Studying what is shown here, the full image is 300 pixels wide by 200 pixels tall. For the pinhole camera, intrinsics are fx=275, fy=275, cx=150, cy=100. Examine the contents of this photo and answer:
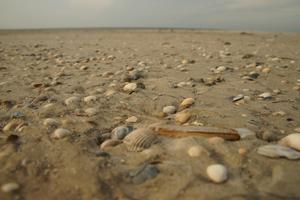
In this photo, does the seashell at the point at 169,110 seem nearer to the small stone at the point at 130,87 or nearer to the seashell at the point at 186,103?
the seashell at the point at 186,103

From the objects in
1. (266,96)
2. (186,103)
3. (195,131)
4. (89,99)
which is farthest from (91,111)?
(266,96)

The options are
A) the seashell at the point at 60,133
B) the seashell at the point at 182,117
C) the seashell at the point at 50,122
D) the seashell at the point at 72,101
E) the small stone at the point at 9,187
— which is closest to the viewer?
the small stone at the point at 9,187

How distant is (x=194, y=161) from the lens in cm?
176

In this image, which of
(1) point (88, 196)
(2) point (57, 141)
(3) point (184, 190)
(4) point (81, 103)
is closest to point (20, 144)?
(2) point (57, 141)

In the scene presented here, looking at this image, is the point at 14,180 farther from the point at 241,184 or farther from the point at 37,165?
the point at 241,184

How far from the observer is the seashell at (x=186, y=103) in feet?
9.14

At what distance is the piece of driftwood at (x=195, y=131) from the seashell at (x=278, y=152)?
0.73 feet

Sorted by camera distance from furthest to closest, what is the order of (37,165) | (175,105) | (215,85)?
(215,85)
(175,105)
(37,165)

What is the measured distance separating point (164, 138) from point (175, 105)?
33.7 inches

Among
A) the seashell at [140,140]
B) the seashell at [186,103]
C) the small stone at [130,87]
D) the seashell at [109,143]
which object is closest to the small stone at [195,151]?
the seashell at [140,140]

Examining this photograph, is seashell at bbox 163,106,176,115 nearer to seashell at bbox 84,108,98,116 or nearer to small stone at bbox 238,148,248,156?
seashell at bbox 84,108,98,116

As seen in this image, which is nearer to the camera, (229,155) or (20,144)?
(229,155)

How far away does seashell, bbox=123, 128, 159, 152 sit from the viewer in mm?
1955

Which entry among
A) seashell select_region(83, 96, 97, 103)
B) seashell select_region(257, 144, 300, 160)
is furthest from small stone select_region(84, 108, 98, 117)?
seashell select_region(257, 144, 300, 160)
